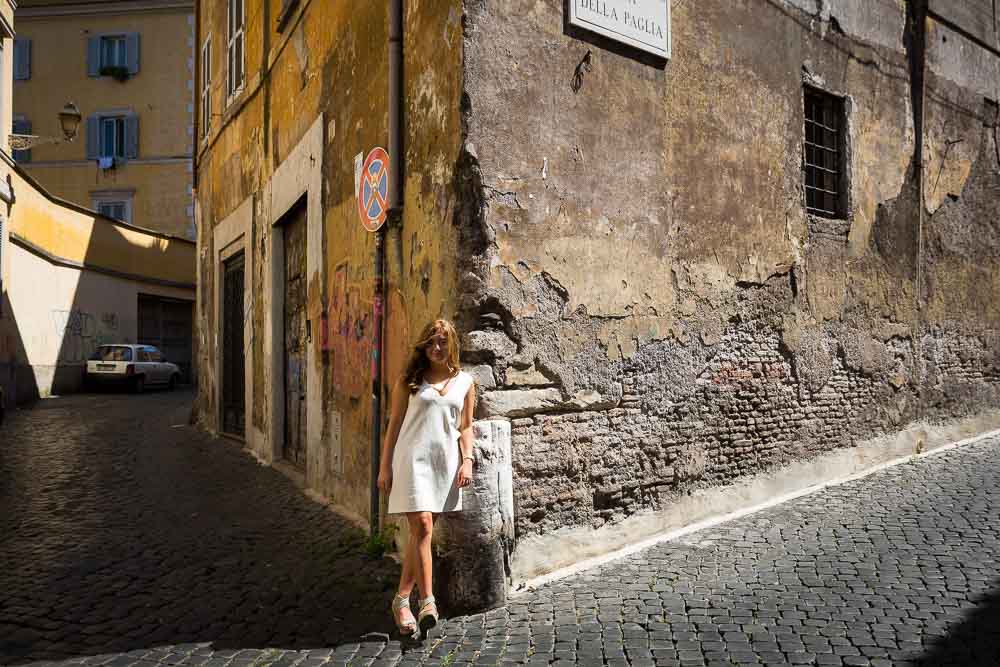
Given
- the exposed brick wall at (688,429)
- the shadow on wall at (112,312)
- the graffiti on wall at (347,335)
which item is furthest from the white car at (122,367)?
the exposed brick wall at (688,429)

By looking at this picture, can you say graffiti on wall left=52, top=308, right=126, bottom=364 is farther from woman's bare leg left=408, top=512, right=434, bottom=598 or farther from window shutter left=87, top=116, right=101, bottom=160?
woman's bare leg left=408, top=512, right=434, bottom=598

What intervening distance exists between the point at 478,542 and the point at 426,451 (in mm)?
668

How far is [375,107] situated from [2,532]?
12.9 feet

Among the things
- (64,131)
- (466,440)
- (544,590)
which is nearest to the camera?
(466,440)

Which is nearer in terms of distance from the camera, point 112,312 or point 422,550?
point 422,550

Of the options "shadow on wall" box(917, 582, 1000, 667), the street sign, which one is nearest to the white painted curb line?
"shadow on wall" box(917, 582, 1000, 667)

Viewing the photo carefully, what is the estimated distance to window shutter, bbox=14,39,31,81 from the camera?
93.9 ft

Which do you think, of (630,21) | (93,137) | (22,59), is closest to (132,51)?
(93,137)

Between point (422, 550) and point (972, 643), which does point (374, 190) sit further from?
point (972, 643)

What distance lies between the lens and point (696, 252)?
224 inches

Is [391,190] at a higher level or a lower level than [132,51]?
lower

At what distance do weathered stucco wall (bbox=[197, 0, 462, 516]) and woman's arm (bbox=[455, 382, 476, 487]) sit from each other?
76 centimetres

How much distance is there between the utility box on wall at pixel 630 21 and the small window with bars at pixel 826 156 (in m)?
2.10

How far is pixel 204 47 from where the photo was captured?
511 inches
